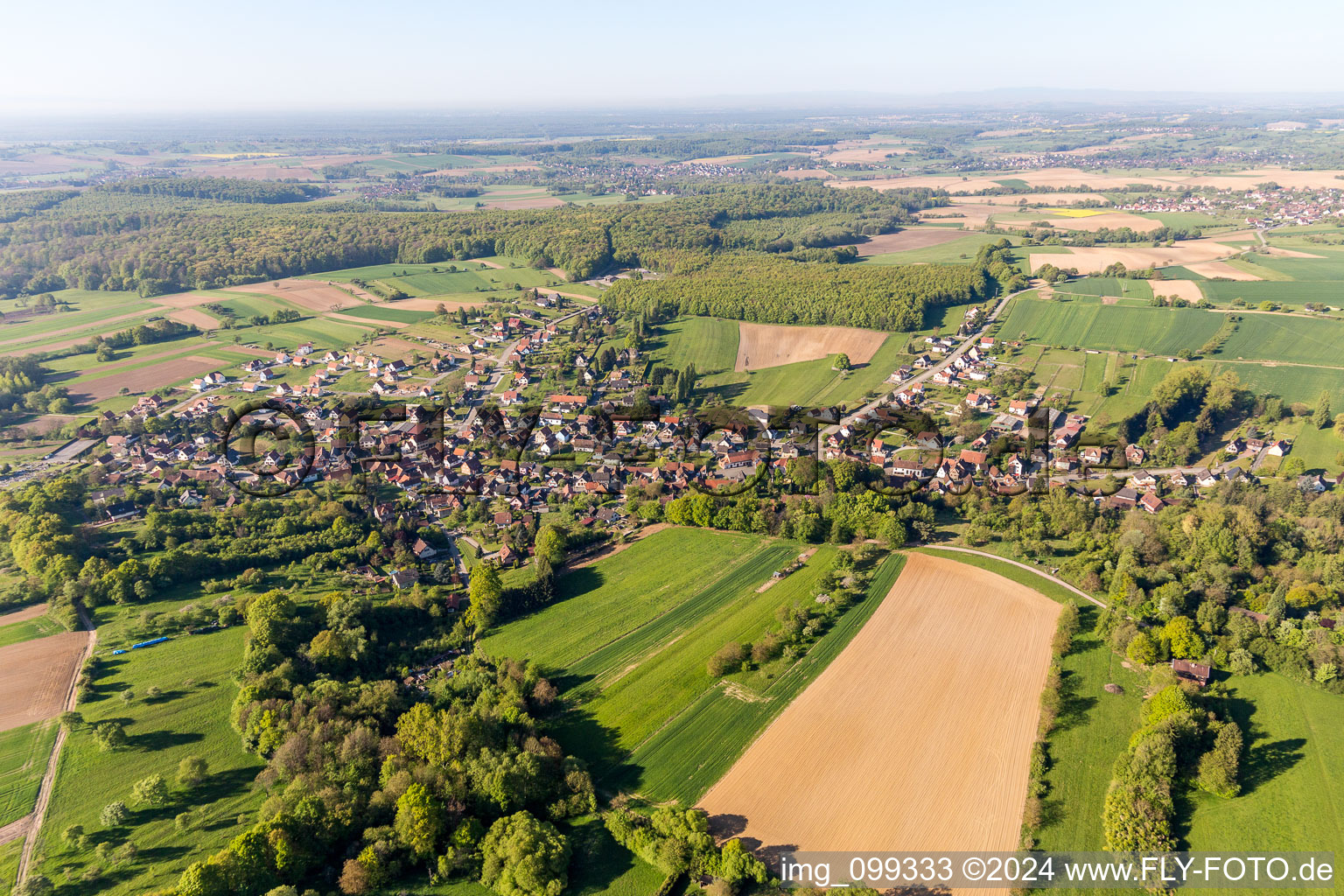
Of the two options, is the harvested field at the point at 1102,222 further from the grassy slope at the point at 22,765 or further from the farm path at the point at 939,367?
the grassy slope at the point at 22,765

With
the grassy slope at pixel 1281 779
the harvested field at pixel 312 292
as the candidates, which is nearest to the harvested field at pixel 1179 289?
the grassy slope at pixel 1281 779

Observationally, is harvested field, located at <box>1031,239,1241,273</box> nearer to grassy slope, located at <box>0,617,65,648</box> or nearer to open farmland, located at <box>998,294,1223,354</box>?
open farmland, located at <box>998,294,1223,354</box>

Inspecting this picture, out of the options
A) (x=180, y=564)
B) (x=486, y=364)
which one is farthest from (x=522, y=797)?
(x=486, y=364)

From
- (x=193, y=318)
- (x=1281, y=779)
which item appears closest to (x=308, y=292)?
(x=193, y=318)

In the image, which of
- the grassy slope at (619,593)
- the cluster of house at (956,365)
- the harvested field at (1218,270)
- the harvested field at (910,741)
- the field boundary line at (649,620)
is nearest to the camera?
the harvested field at (910,741)

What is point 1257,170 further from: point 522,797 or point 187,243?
point 187,243

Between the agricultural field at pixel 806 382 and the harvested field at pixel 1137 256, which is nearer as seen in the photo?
the agricultural field at pixel 806 382
